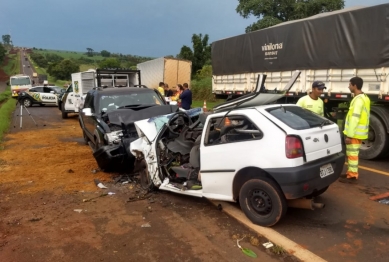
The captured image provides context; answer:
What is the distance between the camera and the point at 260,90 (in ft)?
14.9

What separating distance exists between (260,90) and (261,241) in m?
1.93

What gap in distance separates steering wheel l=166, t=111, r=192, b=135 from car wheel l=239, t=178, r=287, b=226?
183 centimetres

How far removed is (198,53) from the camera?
34031 millimetres

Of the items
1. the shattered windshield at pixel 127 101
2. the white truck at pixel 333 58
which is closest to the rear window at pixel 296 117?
the white truck at pixel 333 58

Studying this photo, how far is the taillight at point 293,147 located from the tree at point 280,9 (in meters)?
25.7

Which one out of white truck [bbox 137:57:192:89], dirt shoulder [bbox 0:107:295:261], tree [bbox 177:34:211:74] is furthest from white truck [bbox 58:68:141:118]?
tree [bbox 177:34:211:74]

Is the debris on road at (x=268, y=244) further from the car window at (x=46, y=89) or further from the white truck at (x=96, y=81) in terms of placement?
the car window at (x=46, y=89)

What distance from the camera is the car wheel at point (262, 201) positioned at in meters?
3.79

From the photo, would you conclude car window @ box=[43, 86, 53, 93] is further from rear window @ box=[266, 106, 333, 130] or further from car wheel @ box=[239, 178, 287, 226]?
car wheel @ box=[239, 178, 287, 226]

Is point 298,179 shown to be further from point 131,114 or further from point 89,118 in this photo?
point 89,118

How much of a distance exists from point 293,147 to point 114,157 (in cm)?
351

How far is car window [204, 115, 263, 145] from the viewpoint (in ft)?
13.2

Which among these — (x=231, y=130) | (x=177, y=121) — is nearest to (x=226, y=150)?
(x=231, y=130)

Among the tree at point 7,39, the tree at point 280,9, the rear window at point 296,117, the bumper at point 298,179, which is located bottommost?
the bumper at point 298,179
